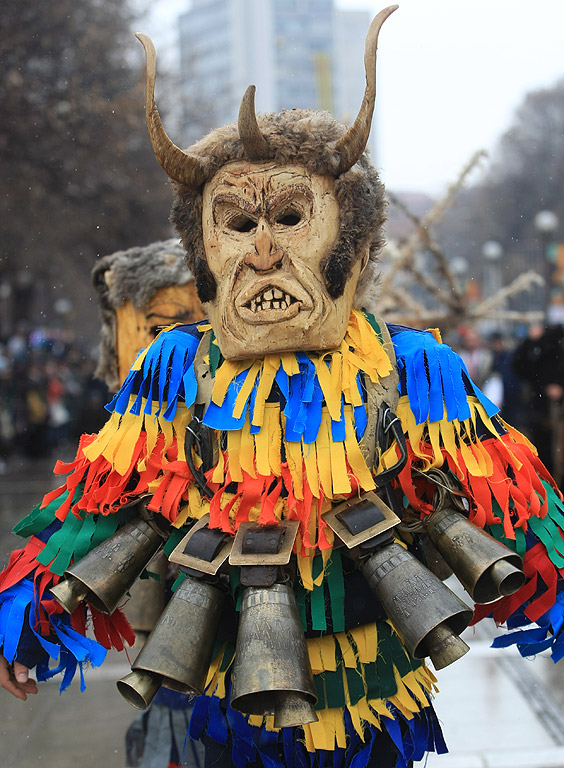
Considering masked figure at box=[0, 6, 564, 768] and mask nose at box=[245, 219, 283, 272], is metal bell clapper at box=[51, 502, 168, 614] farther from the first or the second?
mask nose at box=[245, 219, 283, 272]

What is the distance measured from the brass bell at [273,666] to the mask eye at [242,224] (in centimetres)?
79

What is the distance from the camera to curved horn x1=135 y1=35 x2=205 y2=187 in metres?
1.68

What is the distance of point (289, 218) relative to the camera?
1.76 m

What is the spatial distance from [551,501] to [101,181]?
8.25 metres

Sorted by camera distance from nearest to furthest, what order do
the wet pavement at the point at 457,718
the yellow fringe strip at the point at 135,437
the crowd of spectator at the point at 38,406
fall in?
the yellow fringe strip at the point at 135,437 → the wet pavement at the point at 457,718 → the crowd of spectator at the point at 38,406

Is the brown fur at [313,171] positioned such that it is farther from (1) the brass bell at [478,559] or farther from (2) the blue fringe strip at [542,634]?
(2) the blue fringe strip at [542,634]

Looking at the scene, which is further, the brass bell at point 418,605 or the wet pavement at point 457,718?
the wet pavement at point 457,718

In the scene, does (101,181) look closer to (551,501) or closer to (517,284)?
(517,284)

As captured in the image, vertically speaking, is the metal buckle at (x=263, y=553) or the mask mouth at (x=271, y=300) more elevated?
the mask mouth at (x=271, y=300)

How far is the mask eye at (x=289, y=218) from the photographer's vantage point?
1.74m

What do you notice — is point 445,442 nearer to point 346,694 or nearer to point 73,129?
point 346,694

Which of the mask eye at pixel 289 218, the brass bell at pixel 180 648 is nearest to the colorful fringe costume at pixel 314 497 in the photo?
the brass bell at pixel 180 648

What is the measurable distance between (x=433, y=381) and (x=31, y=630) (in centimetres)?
105

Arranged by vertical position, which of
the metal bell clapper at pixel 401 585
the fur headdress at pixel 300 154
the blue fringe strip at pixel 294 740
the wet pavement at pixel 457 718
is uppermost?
the fur headdress at pixel 300 154
